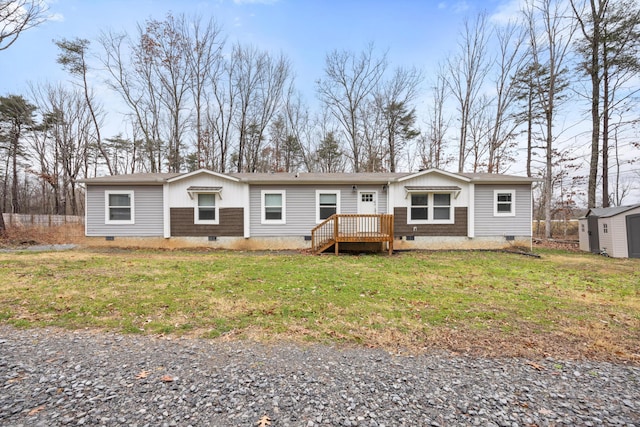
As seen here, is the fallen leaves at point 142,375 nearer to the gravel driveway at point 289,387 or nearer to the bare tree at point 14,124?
the gravel driveway at point 289,387

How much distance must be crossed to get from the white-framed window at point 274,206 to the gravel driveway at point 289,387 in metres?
8.43

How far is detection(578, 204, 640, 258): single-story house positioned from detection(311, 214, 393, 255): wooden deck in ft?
28.0

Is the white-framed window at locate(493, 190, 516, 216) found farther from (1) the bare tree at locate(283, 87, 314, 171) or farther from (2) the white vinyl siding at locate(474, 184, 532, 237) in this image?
(1) the bare tree at locate(283, 87, 314, 171)

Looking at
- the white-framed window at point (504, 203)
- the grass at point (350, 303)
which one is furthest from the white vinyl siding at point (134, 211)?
the white-framed window at point (504, 203)

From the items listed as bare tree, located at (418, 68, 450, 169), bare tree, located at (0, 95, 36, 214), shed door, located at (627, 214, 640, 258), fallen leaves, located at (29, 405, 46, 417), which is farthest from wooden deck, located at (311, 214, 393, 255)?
bare tree, located at (0, 95, 36, 214)

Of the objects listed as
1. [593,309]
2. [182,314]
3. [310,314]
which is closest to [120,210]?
[182,314]

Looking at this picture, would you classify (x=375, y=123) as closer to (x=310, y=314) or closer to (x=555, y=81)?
(x=555, y=81)

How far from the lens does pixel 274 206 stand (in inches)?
452

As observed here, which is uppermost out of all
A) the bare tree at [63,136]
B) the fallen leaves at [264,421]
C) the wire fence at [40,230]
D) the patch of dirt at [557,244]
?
the bare tree at [63,136]

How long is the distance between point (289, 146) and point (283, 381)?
21881mm

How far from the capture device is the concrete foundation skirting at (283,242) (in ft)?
36.6

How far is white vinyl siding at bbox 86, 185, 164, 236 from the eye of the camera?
11.2 meters

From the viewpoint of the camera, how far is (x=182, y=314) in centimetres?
396

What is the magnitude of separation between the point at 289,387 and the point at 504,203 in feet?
40.1
